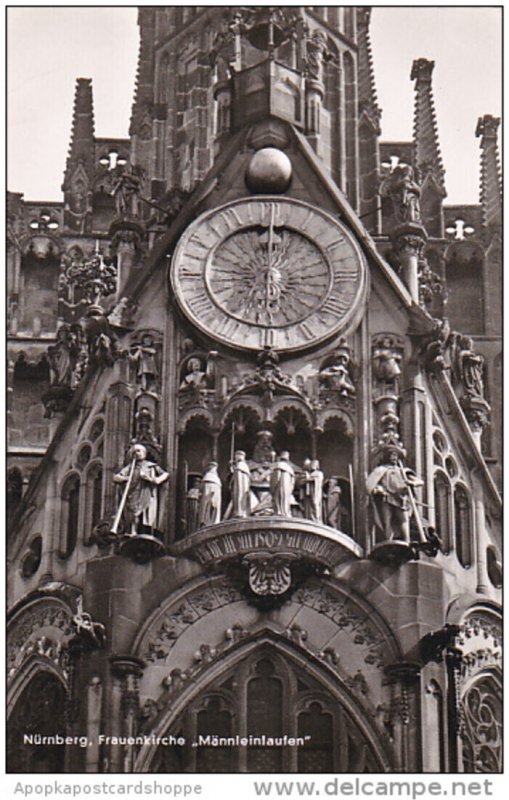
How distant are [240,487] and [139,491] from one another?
99 centimetres

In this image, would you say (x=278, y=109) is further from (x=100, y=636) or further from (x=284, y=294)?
(x=100, y=636)

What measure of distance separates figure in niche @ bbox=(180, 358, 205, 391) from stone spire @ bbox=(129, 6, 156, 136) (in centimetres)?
523

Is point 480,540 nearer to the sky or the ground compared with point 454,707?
nearer to the sky

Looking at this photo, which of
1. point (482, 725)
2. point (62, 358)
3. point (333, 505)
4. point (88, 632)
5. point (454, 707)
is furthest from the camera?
point (62, 358)

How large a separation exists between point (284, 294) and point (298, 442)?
5.30ft

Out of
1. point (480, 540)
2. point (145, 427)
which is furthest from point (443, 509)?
point (145, 427)

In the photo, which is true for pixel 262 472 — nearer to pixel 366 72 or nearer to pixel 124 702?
pixel 124 702

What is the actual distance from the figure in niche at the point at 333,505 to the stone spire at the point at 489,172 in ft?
18.0

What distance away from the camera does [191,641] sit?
26172mm

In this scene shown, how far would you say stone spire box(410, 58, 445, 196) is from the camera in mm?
31719

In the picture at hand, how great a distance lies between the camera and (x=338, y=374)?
27375 millimetres

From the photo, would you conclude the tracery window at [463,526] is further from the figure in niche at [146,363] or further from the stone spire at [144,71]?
the stone spire at [144,71]

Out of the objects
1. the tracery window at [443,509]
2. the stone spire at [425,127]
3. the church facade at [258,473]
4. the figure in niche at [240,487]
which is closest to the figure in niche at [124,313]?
the church facade at [258,473]

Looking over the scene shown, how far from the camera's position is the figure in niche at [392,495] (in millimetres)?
26406
